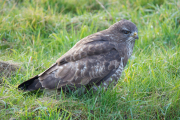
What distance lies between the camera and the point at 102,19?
7023 mm

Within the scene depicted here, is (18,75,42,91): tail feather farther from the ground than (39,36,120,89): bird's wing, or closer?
closer

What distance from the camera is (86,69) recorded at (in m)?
4.21

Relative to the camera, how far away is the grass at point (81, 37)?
3.90m

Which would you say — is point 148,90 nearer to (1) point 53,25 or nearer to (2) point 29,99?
(2) point 29,99

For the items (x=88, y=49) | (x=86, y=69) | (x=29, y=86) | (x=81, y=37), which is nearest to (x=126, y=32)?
(x=88, y=49)

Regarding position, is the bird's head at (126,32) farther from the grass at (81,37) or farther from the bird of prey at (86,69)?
the grass at (81,37)

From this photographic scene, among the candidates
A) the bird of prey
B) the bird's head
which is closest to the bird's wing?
the bird of prey

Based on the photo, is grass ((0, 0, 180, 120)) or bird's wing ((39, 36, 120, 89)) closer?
grass ((0, 0, 180, 120))

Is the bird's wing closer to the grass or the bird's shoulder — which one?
the bird's shoulder

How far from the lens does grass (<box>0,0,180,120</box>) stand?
3896 mm

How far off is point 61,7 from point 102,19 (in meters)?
1.61

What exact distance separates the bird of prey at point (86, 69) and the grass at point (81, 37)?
21 centimetres

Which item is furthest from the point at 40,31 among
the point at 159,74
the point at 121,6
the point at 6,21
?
the point at 159,74

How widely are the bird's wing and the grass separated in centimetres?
28
